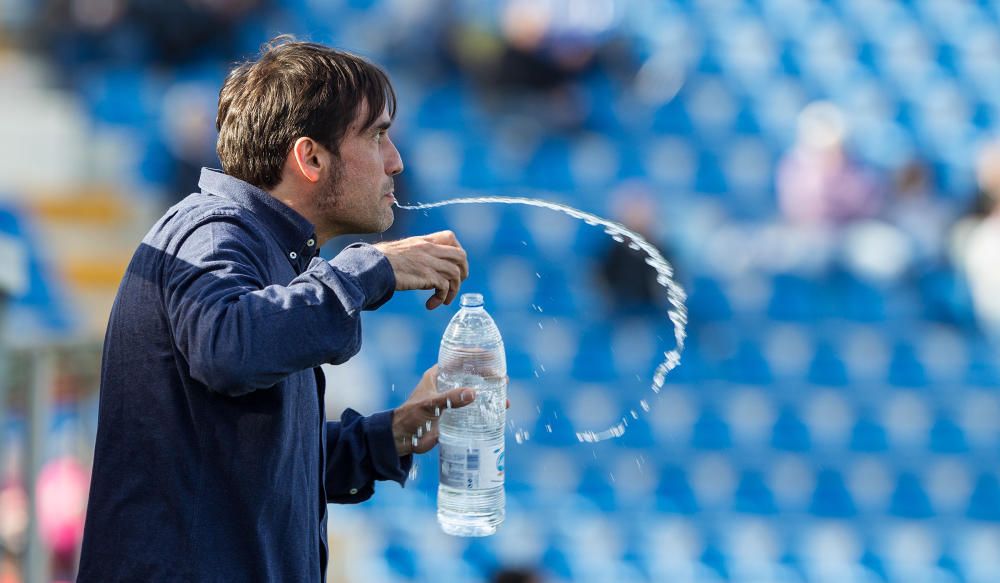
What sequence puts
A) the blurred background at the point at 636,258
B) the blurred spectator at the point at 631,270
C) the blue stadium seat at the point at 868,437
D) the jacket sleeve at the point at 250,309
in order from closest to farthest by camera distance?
the jacket sleeve at the point at 250,309
the blurred background at the point at 636,258
the blurred spectator at the point at 631,270
the blue stadium seat at the point at 868,437

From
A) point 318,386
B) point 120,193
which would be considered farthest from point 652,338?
point 318,386

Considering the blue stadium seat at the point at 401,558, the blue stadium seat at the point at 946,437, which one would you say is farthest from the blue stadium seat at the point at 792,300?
the blue stadium seat at the point at 401,558

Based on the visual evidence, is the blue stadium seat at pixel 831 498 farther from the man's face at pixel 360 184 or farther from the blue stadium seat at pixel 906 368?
the man's face at pixel 360 184

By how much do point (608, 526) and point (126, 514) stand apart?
594cm

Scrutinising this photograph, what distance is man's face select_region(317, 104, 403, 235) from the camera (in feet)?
6.81

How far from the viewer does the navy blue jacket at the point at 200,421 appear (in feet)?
6.01

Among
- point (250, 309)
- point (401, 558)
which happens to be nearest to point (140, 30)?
point (401, 558)

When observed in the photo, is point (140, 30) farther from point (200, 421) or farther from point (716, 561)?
point (200, 421)

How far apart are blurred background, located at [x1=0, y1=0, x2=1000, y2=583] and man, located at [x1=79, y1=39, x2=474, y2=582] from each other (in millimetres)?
5146

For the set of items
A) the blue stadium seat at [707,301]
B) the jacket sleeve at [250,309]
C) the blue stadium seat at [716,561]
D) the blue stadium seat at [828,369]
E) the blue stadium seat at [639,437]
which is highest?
the jacket sleeve at [250,309]

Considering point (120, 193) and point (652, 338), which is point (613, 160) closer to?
point (652, 338)

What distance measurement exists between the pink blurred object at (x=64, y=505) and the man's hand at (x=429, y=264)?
273 cm

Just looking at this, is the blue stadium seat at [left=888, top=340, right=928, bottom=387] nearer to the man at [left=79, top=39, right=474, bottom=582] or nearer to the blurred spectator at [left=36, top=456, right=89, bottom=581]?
the blurred spectator at [left=36, top=456, right=89, bottom=581]

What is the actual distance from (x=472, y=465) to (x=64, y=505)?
2521 millimetres
